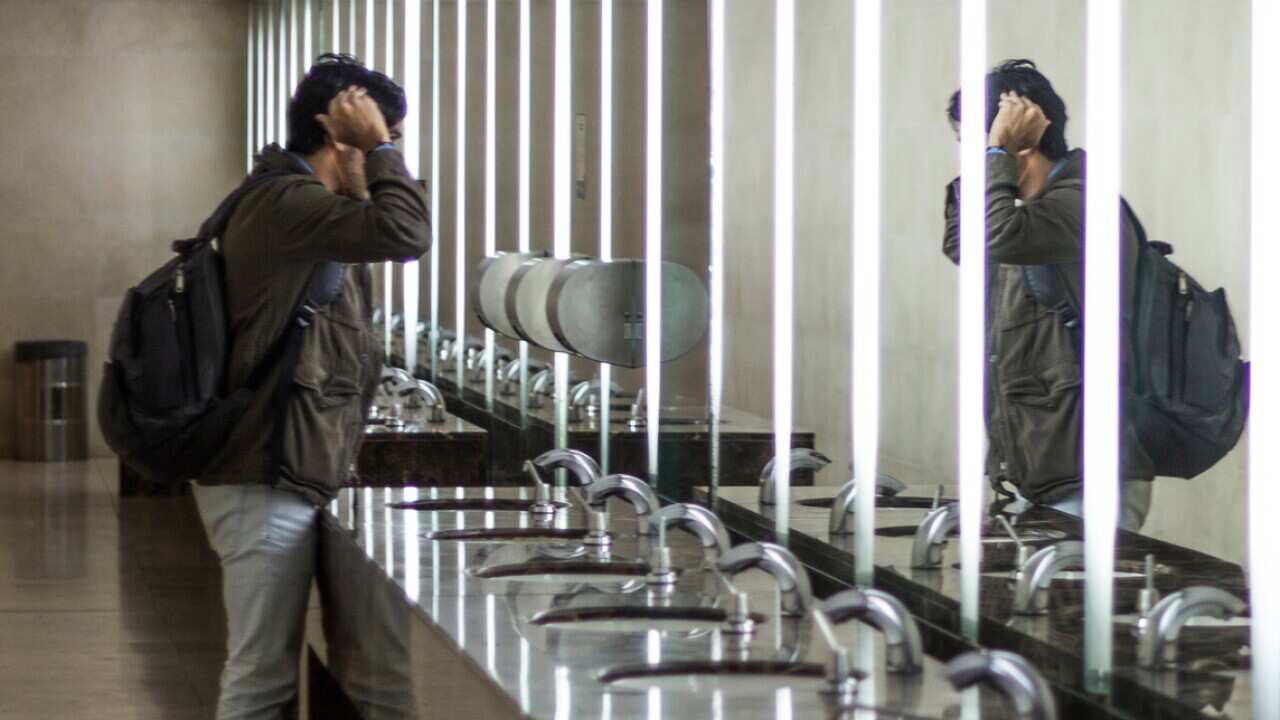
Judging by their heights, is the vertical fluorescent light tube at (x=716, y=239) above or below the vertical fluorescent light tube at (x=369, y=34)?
below

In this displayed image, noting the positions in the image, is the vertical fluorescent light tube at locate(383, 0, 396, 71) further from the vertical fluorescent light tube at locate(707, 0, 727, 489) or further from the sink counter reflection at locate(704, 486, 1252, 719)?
the sink counter reflection at locate(704, 486, 1252, 719)

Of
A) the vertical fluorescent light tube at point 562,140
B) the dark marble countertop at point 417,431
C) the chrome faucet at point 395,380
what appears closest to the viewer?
the vertical fluorescent light tube at point 562,140

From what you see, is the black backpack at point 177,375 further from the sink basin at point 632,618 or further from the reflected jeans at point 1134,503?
the reflected jeans at point 1134,503

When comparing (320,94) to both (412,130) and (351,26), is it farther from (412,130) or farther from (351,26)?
(351,26)

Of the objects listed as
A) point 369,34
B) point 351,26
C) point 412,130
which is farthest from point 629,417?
point 351,26

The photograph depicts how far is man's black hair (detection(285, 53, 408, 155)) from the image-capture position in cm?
373

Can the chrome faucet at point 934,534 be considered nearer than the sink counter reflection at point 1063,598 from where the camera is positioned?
No

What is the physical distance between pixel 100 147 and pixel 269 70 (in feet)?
5.10

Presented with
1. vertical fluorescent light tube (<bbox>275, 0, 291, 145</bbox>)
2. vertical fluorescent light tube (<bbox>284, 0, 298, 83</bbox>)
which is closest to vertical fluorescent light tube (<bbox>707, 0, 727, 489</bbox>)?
vertical fluorescent light tube (<bbox>284, 0, 298, 83</bbox>)

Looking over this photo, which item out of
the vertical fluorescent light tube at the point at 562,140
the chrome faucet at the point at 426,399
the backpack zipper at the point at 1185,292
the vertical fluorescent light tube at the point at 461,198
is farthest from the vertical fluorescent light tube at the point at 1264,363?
the vertical fluorescent light tube at the point at 461,198

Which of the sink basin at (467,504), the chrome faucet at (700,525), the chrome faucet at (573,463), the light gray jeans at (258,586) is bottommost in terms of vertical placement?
the light gray jeans at (258,586)

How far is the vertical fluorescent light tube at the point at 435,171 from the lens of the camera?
6.58 meters

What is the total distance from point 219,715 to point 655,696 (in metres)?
1.76

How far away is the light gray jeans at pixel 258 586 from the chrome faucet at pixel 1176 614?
6.45 ft
